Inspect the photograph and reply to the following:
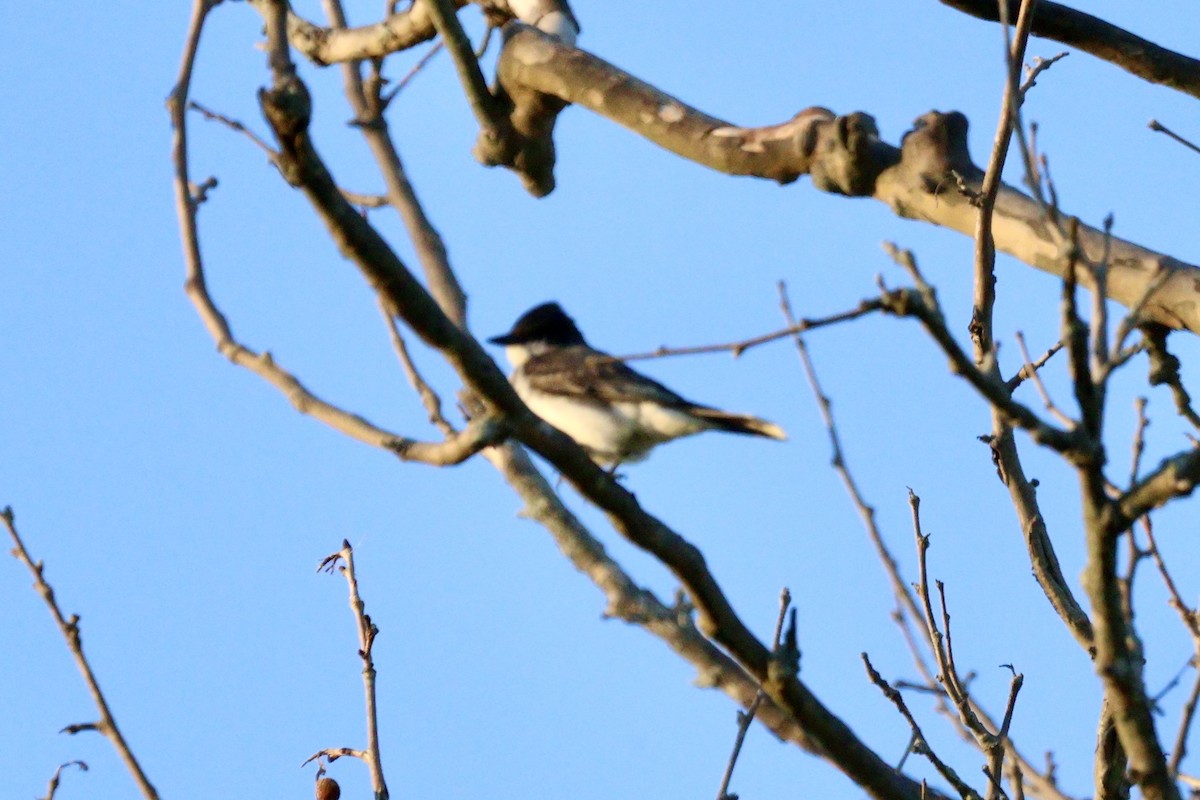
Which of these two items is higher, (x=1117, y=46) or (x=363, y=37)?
(x=363, y=37)

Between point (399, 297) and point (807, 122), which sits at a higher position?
point (807, 122)

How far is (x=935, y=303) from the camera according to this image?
99.3 inches

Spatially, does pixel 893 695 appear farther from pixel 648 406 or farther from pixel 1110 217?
pixel 648 406

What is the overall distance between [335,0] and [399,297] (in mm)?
3993

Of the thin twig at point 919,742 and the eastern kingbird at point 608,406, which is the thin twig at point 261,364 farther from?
the eastern kingbird at point 608,406

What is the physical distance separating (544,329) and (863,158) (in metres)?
5.13

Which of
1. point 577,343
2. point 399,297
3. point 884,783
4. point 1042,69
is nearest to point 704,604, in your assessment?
point 884,783

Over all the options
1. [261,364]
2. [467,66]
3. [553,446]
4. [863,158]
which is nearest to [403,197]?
[467,66]

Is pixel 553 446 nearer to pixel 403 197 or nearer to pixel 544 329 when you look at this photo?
pixel 403 197

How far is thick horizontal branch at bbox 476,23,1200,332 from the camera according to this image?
411cm

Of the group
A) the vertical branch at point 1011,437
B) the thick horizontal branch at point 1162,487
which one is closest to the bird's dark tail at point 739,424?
the vertical branch at point 1011,437

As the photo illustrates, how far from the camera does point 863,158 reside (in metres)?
4.50

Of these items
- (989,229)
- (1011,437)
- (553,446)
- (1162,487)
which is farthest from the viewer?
(1011,437)

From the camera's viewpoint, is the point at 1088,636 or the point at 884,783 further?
the point at 1088,636
